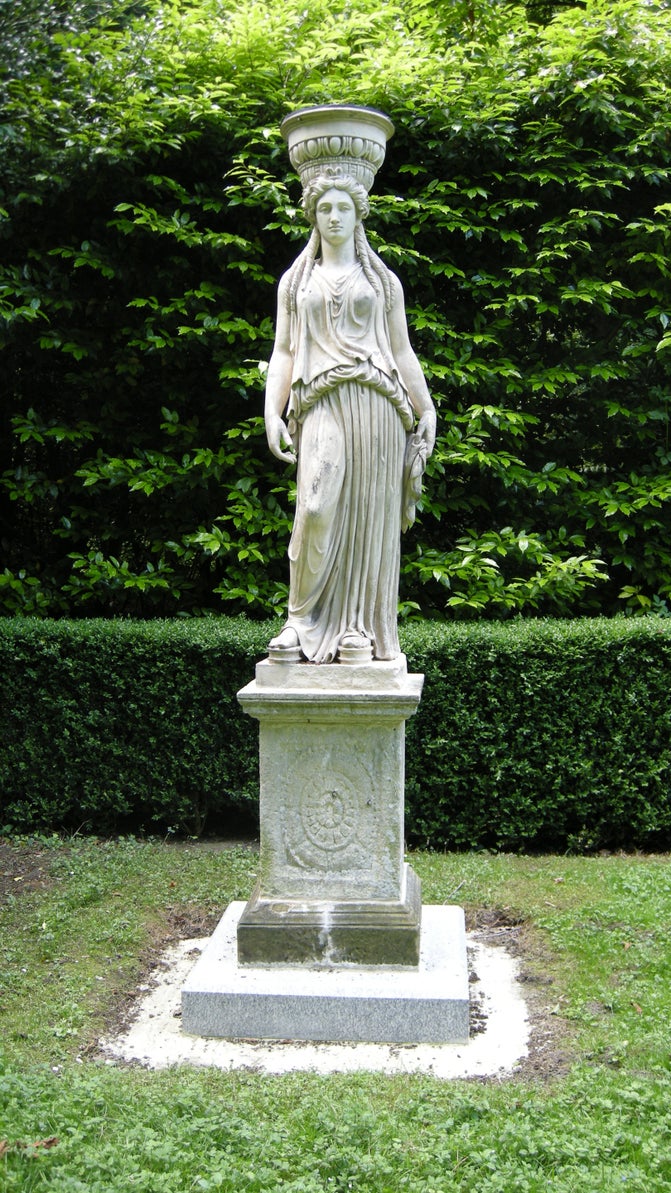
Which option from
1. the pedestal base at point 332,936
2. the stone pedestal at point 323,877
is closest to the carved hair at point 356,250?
the stone pedestal at point 323,877

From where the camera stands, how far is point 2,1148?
118 inches

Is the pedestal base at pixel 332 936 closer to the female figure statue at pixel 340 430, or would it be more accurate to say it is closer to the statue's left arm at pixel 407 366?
the female figure statue at pixel 340 430

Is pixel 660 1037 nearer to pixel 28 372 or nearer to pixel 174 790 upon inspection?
→ pixel 174 790

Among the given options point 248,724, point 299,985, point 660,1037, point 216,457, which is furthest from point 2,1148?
point 216,457

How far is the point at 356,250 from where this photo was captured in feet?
14.3

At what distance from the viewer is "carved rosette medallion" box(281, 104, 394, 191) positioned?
4.17 metres

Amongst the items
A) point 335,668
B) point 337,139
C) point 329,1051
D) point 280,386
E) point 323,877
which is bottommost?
point 329,1051

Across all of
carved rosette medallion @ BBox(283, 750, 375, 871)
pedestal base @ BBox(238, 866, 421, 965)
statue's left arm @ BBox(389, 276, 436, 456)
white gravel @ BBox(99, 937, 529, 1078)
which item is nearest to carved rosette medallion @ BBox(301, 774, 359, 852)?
carved rosette medallion @ BBox(283, 750, 375, 871)

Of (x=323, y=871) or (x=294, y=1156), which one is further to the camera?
(x=323, y=871)

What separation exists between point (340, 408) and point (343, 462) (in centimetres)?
20

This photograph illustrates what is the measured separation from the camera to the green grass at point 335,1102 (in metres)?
2.97

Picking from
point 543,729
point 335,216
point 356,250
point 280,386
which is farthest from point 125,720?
point 335,216

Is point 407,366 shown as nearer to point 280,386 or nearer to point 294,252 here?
point 280,386

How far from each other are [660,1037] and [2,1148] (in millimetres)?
2082
